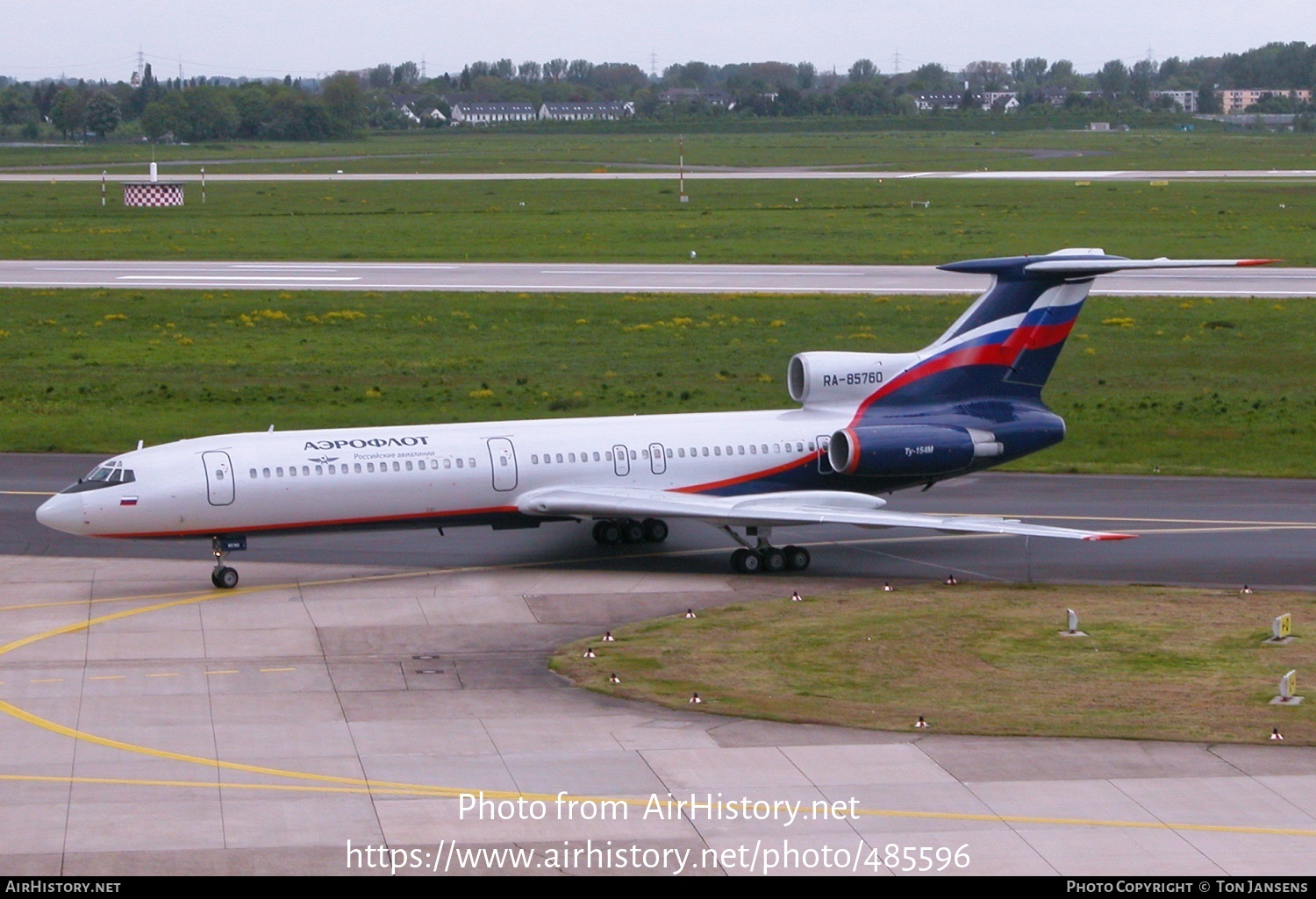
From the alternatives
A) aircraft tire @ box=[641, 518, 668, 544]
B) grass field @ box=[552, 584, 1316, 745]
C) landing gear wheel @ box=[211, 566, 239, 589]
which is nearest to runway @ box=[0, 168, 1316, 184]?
aircraft tire @ box=[641, 518, 668, 544]

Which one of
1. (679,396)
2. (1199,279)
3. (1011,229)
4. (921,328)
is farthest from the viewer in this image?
(1011,229)

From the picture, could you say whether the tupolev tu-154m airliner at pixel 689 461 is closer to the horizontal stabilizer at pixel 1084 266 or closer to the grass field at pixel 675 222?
the horizontal stabilizer at pixel 1084 266

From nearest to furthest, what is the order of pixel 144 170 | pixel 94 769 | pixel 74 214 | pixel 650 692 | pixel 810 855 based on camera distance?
pixel 810 855, pixel 94 769, pixel 650 692, pixel 74 214, pixel 144 170

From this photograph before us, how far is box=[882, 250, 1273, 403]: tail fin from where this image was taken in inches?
1502

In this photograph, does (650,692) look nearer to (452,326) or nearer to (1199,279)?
(452,326)

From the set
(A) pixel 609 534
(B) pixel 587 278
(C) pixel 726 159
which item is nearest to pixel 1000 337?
(A) pixel 609 534

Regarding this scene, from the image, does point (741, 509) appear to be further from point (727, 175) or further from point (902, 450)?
point (727, 175)

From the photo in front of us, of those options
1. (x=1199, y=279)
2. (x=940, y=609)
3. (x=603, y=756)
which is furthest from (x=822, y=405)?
(x=1199, y=279)

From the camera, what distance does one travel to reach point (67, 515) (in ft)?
109

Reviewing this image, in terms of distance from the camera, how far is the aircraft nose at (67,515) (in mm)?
33062

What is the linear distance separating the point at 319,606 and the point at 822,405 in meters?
12.8

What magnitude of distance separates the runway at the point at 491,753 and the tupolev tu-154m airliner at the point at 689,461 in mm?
1454

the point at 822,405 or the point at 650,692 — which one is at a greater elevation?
the point at 822,405

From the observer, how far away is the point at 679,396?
53.1 meters
